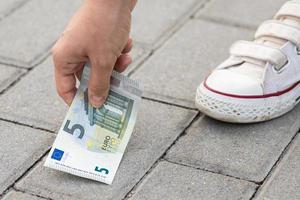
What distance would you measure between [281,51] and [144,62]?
48 centimetres

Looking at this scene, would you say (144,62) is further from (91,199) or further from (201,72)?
(91,199)

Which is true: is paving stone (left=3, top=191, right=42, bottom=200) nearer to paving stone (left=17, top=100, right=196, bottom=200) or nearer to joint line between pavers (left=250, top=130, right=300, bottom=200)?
paving stone (left=17, top=100, right=196, bottom=200)

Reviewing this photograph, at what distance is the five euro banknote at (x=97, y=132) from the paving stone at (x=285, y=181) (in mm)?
379

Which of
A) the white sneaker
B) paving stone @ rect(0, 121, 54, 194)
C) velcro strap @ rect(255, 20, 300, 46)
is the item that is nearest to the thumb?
paving stone @ rect(0, 121, 54, 194)

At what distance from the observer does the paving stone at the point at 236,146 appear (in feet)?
6.20

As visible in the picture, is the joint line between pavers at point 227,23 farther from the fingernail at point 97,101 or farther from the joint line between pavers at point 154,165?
the fingernail at point 97,101

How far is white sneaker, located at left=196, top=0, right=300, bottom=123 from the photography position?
2.02 metres

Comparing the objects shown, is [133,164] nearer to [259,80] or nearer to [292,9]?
[259,80]

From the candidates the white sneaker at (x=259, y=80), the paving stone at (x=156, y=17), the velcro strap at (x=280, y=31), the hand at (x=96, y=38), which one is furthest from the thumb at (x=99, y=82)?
the paving stone at (x=156, y=17)

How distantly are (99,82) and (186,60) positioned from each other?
656 millimetres

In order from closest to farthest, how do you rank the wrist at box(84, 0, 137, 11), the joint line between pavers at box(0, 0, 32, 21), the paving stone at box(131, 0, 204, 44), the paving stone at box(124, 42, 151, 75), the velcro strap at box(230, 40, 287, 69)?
1. the wrist at box(84, 0, 137, 11)
2. the velcro strap at box(230, 40, 287, 69)
3. the paving stone at box(124, 42, 151, 75)
4. the paving stone at box(131, 0, 204, 44)
5. the joint line between pavers at box(0, 0, 32, 21)

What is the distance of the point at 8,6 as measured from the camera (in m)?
2.74

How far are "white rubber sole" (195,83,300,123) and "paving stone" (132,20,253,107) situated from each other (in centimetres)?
13

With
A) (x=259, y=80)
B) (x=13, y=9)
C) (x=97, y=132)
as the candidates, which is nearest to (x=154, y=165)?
(x=97, y=132)
